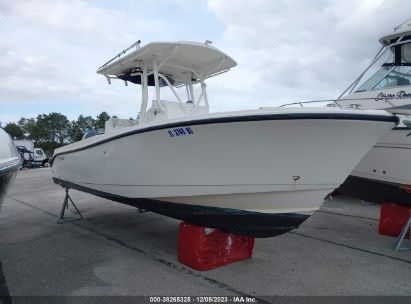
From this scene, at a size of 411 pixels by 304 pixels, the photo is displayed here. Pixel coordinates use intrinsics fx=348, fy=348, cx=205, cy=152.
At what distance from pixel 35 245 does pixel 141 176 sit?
2008 millimetres

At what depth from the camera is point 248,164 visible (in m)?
3.28

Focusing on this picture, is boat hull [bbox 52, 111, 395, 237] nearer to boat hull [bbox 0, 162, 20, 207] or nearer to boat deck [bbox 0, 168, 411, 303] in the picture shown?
boat deck [bbox 0, 168, 411, 303]

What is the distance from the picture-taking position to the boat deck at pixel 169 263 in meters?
3.29

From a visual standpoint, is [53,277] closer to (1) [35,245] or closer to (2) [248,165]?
(1) [35,245]

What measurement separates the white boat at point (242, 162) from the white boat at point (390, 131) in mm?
1141

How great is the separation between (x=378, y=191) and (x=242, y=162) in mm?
3150

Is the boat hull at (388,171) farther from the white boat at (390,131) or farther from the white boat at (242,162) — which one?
the white boat at (242,162)

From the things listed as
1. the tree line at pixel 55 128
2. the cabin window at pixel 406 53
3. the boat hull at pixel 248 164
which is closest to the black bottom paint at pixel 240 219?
the boat hull at pixel 248 164

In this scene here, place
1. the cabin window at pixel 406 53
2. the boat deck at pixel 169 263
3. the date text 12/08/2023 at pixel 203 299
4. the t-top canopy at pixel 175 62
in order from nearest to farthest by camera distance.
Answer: the date text 12/08/2023 at pixel 203 299
the boat deck at pixel 169 263
the t-top canopy at pixel 175 62
the cabin window at pixel 406 53

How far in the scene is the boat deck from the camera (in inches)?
130

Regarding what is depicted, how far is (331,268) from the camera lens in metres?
3.82

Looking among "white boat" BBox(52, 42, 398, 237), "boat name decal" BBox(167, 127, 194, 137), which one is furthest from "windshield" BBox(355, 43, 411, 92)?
"boat name decal" BBox(167, 127, 194, 137)

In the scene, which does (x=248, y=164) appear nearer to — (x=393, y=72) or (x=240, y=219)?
(x=240, y=219)

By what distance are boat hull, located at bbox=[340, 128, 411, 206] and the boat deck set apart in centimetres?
Result: 64
